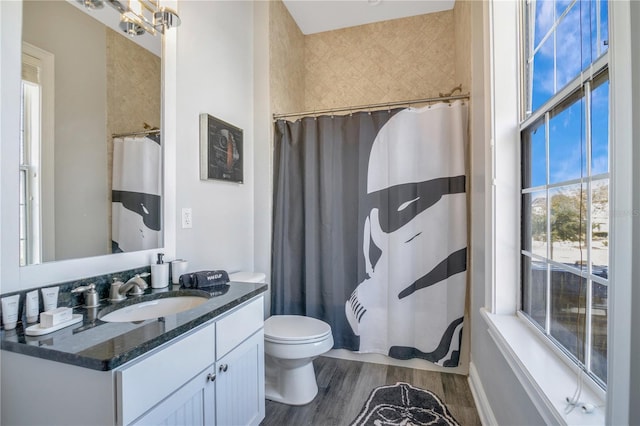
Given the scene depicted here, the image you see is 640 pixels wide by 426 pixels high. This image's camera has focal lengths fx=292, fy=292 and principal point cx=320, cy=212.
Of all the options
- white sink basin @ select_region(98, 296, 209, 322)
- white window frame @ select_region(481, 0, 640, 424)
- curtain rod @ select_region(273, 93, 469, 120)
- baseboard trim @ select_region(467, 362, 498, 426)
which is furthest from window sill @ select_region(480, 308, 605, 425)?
curtain rod @ select_region(273, 93, 469, 120)

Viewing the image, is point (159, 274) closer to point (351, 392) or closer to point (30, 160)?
point (30, 160)

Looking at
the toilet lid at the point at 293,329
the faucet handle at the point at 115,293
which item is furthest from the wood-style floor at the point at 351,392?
the faucet handle at the point at 115,293

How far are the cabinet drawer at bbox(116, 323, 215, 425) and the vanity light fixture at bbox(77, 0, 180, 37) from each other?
1407 millimetres

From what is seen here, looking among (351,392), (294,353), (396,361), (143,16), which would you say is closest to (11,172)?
(143,16)

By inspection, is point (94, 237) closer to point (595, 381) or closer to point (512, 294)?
point (595, 381)

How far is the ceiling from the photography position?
2502 mm

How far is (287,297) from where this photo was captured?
7.54 feet

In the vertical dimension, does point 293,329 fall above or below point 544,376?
below

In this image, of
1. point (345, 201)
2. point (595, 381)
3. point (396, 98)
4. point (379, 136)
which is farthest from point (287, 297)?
point (396, 98)

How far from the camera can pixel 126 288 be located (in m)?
1.23

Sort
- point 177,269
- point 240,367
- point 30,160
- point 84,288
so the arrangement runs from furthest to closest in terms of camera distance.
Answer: point 177,269, point 240,367, point 84,288, point 30,160

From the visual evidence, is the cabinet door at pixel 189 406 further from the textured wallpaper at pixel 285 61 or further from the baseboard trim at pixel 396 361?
the textured wallpaper at pixel 285 61

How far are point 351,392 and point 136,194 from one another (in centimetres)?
170

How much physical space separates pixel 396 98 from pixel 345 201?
127 centimetres
